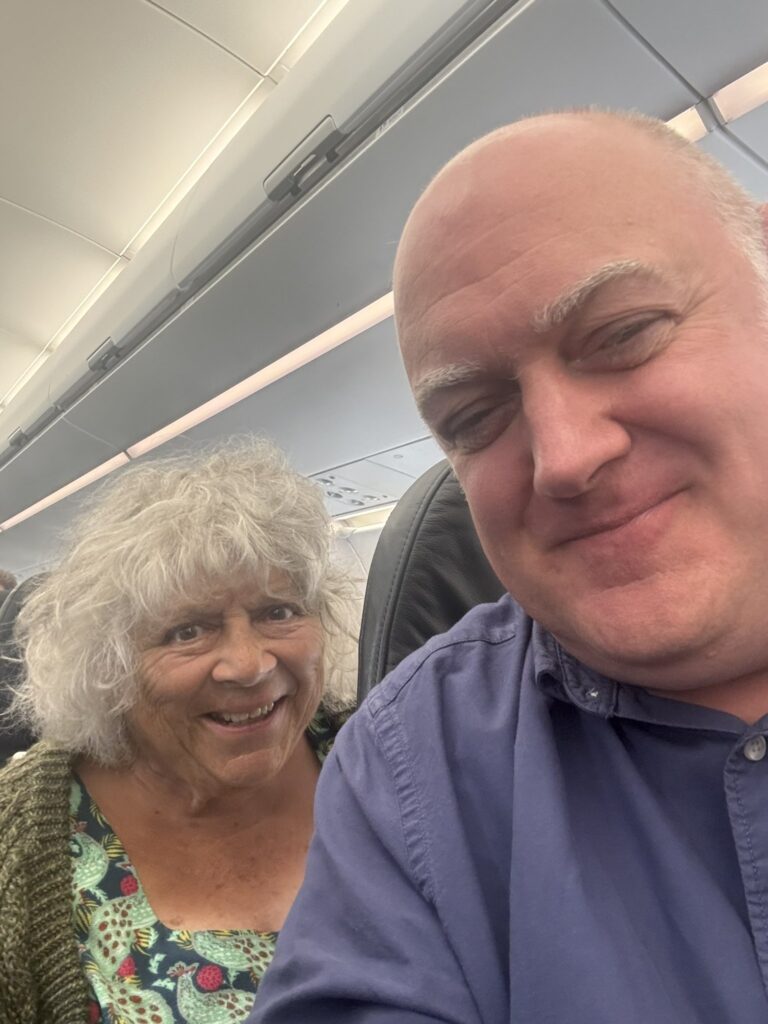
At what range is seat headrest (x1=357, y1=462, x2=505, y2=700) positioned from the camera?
1.05m

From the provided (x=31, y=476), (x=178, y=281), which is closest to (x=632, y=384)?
(x=178, y=281)

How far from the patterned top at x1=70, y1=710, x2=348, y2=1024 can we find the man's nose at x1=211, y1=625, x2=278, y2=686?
1.21ft

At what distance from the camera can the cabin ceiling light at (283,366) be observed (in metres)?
2.45

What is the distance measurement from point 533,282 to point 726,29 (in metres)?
0.95

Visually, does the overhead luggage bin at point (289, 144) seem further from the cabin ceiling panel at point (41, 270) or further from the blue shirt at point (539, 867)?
the blue shirt at point (539, 867)

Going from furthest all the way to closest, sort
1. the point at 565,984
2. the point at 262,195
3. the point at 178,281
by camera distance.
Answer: the point at 178,281, the point at 262,195, the point at 565,984

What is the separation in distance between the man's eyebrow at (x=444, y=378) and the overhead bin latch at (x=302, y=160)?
1.25 meters

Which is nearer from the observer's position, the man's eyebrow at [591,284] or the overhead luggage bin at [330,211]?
the man's eyebrow at [591,284]

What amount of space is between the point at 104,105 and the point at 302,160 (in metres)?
1.23

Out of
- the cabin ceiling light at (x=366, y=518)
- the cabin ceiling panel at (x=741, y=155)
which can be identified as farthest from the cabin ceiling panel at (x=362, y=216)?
the cabin ceiling light at (x=366, y=518)

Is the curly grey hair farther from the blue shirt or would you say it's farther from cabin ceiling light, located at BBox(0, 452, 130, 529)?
cabin ceiling light, located at BBox(0, 452, 130, 529)

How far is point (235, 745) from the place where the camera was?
51.7 inches

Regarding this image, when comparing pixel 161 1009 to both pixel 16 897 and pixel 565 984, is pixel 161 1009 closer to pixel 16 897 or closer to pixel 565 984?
pixel 16 897

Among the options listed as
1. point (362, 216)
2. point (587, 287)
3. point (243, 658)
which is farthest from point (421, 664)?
point (362, 216)
